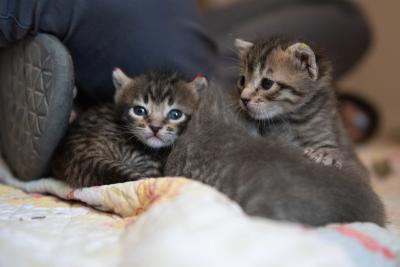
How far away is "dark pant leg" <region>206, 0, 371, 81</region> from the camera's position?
2.77m

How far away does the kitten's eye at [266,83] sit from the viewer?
1.55 m

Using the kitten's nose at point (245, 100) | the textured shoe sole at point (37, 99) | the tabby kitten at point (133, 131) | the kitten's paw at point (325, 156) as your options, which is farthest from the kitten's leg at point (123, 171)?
the kitten's paw at point (325, 156)

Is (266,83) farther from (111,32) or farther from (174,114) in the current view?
(111,32)

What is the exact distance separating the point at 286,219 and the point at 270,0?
244cm

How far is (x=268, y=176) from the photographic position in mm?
1158

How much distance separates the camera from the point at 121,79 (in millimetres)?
1686

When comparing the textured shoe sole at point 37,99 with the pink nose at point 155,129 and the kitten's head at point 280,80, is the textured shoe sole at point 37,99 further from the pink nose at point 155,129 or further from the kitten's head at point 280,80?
the kitten's head at point 280,80

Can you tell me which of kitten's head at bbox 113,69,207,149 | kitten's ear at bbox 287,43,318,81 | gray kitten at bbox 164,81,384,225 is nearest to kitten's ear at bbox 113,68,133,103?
kitten's head at bbox 113,69,207,149

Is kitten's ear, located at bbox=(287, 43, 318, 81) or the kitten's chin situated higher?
kitten's ear, located at bbox=(287, 43, 318, 81)

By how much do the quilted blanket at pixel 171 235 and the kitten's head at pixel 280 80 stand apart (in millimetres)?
485

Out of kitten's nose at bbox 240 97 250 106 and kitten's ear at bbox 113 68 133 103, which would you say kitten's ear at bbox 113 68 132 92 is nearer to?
kitten's ear at bbox 113 68 133 103

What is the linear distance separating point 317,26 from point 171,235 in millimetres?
2201

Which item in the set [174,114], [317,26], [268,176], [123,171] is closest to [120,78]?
[174,114]

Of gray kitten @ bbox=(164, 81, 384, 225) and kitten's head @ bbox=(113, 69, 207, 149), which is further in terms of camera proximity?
kitten's head @ bbox=(113, 69, 207, 149)
